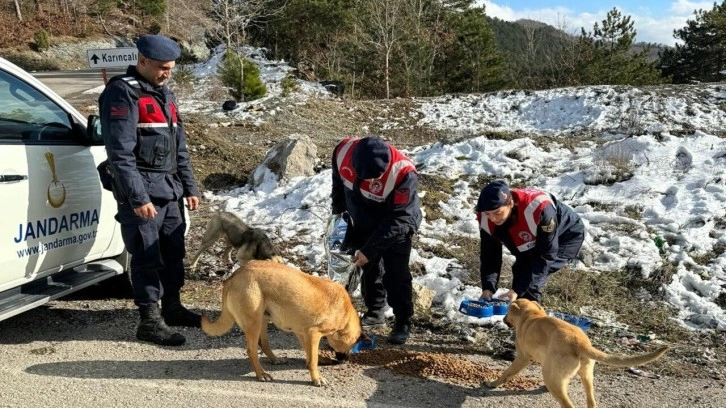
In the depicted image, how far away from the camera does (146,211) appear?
3914 millimetres

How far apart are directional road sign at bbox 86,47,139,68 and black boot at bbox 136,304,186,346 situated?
18.4ft

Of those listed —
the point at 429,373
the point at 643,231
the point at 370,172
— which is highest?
the point at 370,172

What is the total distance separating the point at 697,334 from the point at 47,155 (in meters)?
5.43

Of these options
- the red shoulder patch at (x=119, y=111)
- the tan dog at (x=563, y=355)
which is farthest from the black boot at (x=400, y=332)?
the red shoulder patch at (x=119, y=111)

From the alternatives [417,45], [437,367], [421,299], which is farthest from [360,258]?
[417,45]

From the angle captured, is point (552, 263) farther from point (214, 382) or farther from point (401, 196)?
point (214, 382)

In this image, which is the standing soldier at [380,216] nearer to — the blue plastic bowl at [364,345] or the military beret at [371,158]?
the military beret at [371,158]

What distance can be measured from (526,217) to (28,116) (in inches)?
150

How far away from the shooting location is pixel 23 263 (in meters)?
3.81

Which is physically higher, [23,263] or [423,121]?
[423,121]

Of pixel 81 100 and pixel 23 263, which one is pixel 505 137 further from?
pixel 81 100

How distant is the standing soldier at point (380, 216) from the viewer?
4.03 metres

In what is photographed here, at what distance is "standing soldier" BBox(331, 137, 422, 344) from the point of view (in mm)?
4027

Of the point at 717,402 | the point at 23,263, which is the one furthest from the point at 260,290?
the point at 717,402
